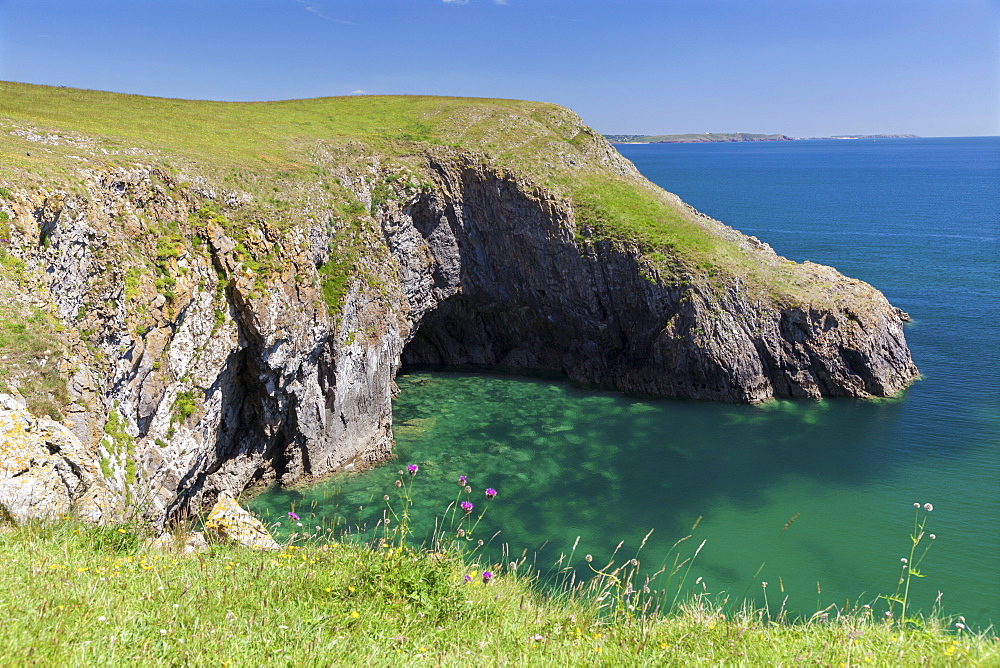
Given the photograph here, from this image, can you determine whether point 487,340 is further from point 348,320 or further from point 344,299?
point 344,299

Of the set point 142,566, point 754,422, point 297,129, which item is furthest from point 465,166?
point 142,566

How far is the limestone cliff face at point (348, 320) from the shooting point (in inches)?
788

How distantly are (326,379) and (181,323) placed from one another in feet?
27.5

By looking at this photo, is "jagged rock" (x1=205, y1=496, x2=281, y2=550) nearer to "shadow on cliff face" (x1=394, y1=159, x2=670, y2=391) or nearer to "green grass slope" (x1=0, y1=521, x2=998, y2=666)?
"green grass slope" (x1=0, y1=521, x2=998, y2=666)

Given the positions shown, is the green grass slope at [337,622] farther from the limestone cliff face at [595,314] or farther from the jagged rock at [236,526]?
the limestone cliff face at [595,314]

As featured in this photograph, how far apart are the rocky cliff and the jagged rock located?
203cm

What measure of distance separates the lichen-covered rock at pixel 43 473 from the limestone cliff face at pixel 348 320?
211 cm

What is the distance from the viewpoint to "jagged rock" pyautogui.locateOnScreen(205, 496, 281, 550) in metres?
10.5

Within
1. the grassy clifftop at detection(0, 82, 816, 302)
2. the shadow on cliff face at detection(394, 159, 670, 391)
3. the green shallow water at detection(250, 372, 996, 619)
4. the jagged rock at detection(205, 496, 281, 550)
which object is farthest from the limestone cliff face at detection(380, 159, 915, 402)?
the jagged rock at detection(205, 496, 281, 550)

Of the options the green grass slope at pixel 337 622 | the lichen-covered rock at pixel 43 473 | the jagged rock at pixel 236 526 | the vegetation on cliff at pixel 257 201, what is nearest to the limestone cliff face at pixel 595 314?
the vegetation on cliff at pixel 257 201

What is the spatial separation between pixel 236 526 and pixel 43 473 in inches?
130

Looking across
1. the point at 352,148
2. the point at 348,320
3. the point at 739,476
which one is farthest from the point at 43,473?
the point at 352,148

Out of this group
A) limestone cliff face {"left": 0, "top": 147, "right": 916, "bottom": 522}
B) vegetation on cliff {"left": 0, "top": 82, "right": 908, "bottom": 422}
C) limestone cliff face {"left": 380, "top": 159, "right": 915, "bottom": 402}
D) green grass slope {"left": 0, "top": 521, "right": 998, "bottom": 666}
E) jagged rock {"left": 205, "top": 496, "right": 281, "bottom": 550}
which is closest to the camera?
green grass slope {"left": 0, "top": 521, "right": 998, "bottom": 666}

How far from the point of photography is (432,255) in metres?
42.6
